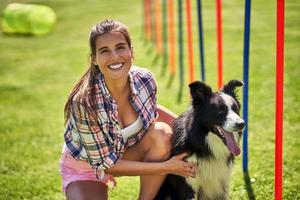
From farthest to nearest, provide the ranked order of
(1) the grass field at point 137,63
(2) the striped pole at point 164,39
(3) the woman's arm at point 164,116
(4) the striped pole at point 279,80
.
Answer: (2) the striped pole at point 164,39 < (1) the grass field at point 137,63 < (3) the woman's arm at point 164,116 < (4) the striped pole at point 279,80

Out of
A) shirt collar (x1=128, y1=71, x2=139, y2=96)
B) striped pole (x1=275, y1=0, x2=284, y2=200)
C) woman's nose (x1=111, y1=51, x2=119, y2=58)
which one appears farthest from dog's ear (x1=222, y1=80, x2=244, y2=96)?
woman's nose (x1=111, y1=51, x2=119, y2=58)

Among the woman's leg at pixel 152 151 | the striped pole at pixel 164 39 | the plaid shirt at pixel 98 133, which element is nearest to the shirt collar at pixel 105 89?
the plaid shirt at pixel 98 133

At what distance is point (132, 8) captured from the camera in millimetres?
15297

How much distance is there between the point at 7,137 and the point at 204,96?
3635mm

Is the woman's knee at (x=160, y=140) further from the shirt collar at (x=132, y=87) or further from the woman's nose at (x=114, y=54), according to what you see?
the woman's nose at (x=114, y=54)

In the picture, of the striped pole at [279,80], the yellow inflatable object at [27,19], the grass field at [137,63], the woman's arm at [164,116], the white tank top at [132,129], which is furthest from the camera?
the yellow inflatable object at [27,19]

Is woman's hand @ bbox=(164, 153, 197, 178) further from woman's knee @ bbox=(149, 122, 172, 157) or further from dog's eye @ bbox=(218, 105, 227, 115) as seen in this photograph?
dog's eye @ bbox=(218, 105, 227, 115)

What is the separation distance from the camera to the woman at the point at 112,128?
3201 mm

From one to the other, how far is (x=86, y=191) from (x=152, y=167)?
1.93ft

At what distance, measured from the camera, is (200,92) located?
10.4ft

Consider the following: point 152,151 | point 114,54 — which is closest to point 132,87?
point 114,54

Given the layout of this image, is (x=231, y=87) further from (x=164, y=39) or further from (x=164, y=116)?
(x=164, y=39)

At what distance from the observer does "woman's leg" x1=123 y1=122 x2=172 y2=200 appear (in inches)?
134

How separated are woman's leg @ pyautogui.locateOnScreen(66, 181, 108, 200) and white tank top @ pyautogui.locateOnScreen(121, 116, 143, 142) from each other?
45 centimetres
